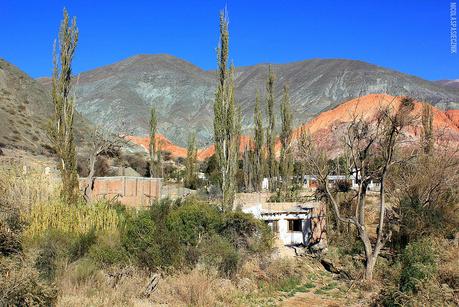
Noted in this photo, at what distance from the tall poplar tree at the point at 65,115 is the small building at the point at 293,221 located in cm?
574

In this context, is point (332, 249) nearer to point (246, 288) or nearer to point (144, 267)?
point (246, 288)

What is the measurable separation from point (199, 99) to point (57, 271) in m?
99.0

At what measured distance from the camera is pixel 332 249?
16953 millimetres

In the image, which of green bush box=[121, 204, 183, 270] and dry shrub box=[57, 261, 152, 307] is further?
green bush box=[121, 204, 183, 270]

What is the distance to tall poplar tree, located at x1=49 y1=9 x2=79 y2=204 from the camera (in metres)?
15.1

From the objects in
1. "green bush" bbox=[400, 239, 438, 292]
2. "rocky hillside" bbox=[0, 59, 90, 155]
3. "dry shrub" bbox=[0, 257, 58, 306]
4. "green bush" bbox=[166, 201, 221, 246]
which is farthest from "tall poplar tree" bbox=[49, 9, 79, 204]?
"rocky hillside" bbox=[0, 59, 90, 155]

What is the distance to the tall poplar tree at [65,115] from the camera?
1509 centimetres

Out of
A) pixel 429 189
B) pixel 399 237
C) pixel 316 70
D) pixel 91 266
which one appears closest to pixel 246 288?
pixel 91 266

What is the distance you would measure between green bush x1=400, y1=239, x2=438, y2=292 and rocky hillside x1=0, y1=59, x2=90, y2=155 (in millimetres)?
30651

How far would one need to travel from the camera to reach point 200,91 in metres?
112

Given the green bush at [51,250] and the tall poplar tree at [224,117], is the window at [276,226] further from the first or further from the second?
the green bush at [51,250]

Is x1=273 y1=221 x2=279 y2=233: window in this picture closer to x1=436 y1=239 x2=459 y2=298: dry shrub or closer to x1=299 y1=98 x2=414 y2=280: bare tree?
x1=299 y1=98 x2=414 y2=280: bare tree

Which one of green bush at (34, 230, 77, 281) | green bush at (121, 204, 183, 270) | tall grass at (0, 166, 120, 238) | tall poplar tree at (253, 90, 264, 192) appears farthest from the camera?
tall poplar tree at (253, 90, 264, 192)

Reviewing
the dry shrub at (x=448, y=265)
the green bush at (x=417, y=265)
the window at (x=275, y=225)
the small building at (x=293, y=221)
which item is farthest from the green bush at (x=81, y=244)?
the dry shrub at (x=448, y=265)
